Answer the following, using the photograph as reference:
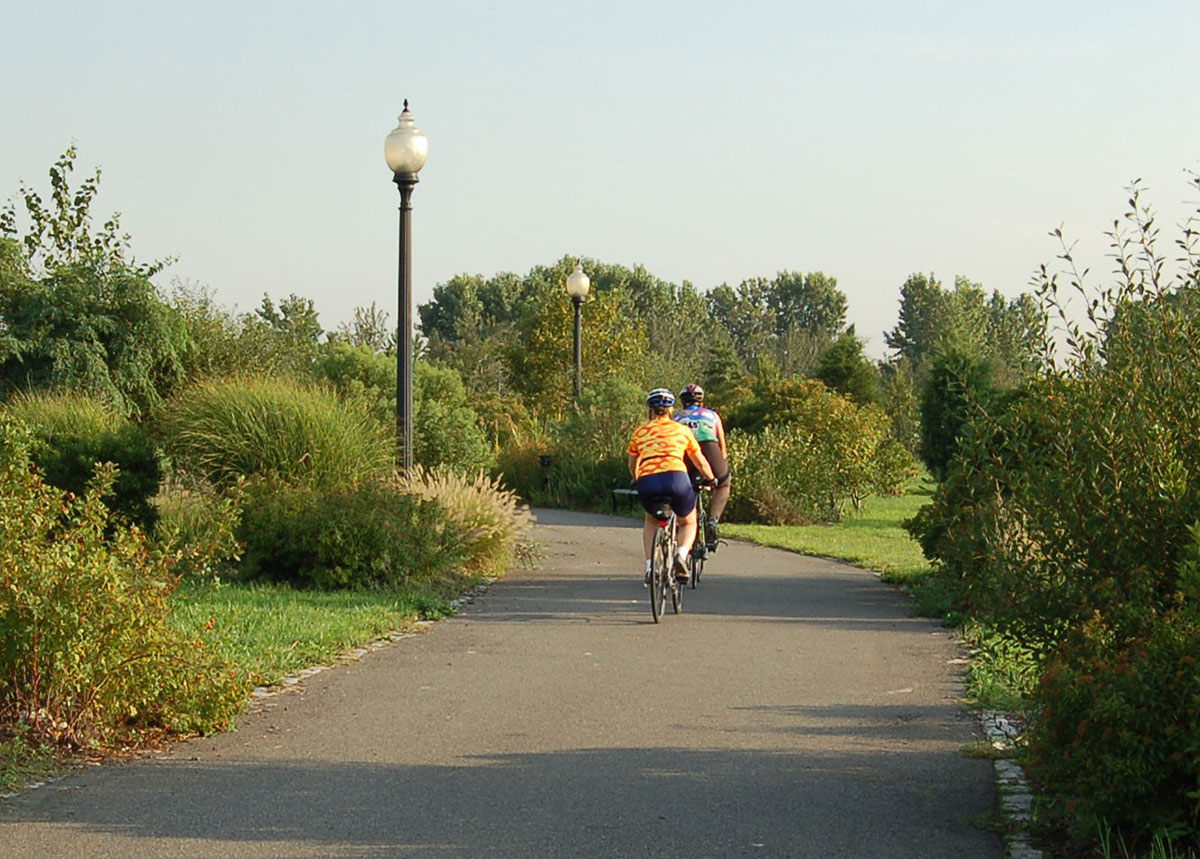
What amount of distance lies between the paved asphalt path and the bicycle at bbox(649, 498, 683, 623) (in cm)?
53

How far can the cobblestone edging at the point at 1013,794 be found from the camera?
18.4 ft

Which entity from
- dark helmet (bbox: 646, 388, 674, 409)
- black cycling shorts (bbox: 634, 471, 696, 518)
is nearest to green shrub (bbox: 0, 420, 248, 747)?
black cycling shorts (bbox: 634, 471, 696, 518)

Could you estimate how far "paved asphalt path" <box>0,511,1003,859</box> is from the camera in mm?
5688

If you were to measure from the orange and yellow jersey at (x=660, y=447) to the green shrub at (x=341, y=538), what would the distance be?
2.27 meters

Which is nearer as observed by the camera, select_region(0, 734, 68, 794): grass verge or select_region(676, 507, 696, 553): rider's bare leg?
select_region(0, 734, 68, 794): grass verge

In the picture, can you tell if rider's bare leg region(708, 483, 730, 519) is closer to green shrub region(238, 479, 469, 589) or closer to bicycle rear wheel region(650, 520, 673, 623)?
bicycle rear wheel region(650, 520, 673, 623)

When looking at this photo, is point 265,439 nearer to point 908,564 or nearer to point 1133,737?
point 908,564

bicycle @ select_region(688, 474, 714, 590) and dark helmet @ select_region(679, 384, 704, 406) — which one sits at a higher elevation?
dark helmet @ select_region(679, 384, 704, 406)

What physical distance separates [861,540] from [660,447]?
10356mm

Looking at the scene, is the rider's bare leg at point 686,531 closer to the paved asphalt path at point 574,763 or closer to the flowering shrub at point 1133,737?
the paved asphalt path at point 574,763

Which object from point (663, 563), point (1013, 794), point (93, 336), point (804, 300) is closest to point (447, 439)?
point (93, 336)

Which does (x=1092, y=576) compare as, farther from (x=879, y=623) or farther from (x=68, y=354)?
(x=68, y=354)

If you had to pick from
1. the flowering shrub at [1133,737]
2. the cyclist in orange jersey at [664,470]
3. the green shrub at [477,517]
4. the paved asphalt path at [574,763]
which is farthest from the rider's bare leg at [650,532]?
the flowering shrub at [1133,737]

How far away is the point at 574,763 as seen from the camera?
6957mm
